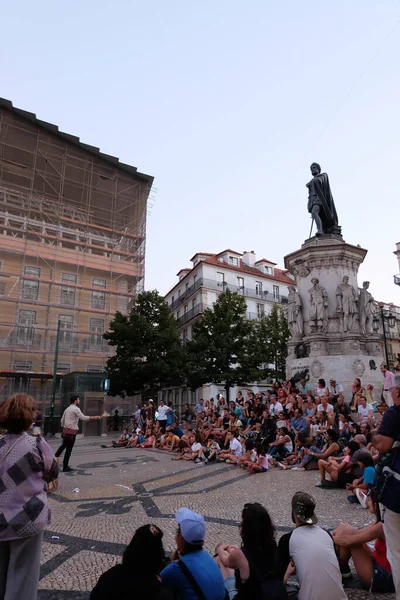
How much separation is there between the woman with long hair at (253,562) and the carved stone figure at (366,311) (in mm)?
12289

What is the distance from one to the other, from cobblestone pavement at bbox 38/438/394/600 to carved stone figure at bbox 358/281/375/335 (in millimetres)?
6948

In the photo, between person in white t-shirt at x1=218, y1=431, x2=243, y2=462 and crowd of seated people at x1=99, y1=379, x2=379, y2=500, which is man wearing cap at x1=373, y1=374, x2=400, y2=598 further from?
person in white t-shirt at x1=218, y1=431, x2=243, y2=462

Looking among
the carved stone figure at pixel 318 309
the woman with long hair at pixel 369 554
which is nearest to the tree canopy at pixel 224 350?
the carved stone figure at pixel 318 309

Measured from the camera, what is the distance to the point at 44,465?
8.70ft

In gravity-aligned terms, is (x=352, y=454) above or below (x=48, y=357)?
below

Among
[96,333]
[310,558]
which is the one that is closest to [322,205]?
[310,558]

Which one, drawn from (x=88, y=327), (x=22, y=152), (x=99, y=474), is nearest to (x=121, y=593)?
(x=99, y=474)

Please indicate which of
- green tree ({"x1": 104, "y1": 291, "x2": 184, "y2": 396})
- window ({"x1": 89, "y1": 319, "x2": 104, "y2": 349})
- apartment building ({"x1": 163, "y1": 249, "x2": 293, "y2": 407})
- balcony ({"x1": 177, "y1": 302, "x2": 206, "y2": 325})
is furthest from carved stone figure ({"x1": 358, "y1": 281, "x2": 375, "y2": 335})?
balcony ({"x1": 177, "y1": 302, "x2": 206, "y2": 325})

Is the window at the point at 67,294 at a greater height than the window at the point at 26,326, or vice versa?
the window at the point at 67,294

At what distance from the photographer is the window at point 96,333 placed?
98.0ft

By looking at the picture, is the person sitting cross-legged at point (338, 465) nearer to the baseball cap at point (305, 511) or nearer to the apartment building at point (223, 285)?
the baseball cap at point (305, 511)

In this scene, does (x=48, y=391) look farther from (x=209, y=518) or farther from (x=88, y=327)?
(x=209, y=518)

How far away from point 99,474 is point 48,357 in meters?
20.0

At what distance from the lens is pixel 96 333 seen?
29.8 meters
